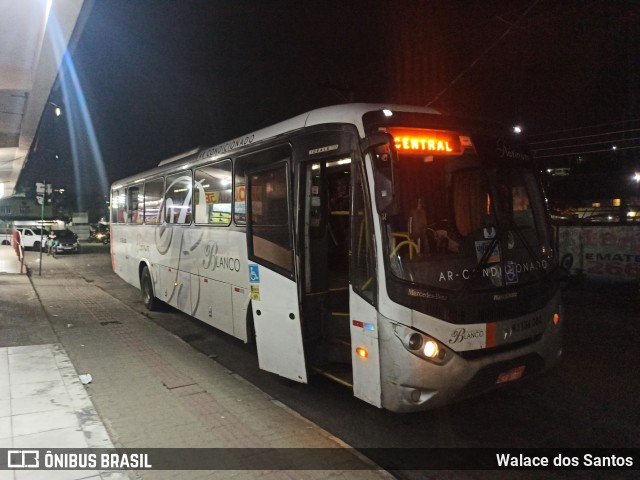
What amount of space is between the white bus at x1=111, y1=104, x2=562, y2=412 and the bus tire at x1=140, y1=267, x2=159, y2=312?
5.64 meters

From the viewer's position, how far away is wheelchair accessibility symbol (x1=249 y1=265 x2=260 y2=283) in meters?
6.04

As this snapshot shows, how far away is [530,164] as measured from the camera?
5277mm

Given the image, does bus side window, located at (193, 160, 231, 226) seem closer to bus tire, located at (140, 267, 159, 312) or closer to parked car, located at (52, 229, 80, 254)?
bus tire, located at (140, 267, 159, 312)

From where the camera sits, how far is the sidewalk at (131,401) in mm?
4441

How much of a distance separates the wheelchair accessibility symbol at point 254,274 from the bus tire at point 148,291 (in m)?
5.96

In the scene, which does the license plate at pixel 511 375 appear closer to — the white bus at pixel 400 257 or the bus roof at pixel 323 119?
the white bus at pixel 400 257

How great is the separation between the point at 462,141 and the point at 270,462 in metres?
3.58

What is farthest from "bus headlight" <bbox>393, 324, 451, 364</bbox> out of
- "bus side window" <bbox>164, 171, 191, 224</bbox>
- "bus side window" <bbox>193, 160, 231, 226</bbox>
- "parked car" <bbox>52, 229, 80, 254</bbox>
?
"parked car" <bbox>52, 229, 80, 254</bbox>

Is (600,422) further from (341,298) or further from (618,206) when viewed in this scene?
(618,206)

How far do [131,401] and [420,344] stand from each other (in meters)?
3.59

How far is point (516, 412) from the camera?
5.30 metres

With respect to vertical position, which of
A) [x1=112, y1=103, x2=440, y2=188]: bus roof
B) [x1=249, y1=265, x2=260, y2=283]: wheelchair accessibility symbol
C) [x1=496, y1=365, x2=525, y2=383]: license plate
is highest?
[x1=112, y1=103, x2=440, y2=188]: bus roof

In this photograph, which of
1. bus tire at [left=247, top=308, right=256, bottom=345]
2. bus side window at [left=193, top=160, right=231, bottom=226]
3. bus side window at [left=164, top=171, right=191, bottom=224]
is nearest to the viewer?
bus tire at [left=247, top=308, right=256, bottom=345]

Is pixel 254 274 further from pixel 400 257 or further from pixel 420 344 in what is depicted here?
pixel 420 344
